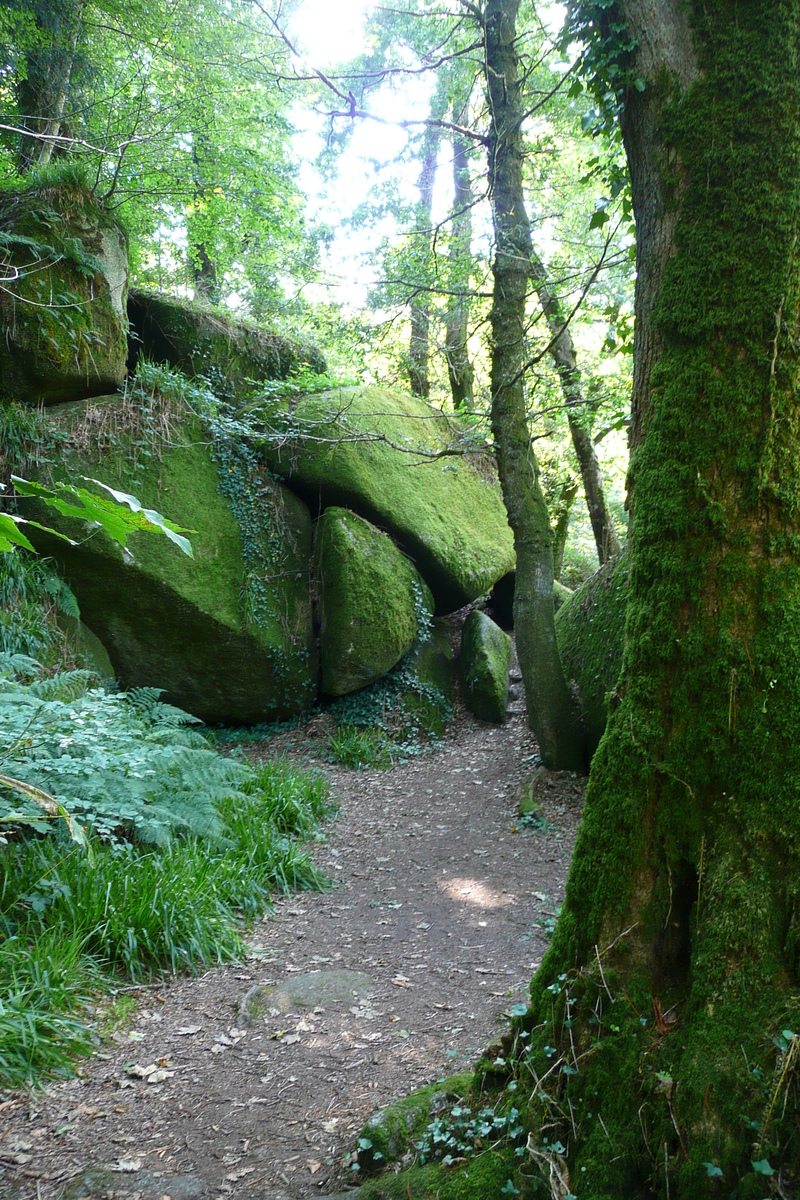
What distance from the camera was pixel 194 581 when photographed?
8.51 metres

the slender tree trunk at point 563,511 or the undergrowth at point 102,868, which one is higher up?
the slender tree trunk at point 563,511

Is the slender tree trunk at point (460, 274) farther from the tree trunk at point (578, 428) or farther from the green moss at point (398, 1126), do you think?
the green moss at point (398, 1126)

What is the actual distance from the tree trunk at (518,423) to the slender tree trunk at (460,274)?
41cm

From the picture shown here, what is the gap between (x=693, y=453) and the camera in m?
2.31

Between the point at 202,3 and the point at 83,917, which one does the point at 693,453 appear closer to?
the point at 83,917

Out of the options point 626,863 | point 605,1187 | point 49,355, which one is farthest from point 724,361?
point 49,355

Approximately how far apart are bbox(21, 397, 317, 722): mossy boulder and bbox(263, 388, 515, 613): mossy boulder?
0.61 metres

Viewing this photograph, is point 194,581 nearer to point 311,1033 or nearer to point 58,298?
point 58,298

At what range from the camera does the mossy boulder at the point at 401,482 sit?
981 centimetres

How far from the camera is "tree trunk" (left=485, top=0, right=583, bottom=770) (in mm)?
7141

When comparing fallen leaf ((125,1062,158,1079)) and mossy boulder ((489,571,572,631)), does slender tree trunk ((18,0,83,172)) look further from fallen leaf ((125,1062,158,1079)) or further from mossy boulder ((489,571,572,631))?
fallen leaf ((125,1062,158,1079))

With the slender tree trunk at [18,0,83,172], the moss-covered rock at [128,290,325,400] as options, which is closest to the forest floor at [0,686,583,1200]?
the moss-covered rock at [128,290,325,400]

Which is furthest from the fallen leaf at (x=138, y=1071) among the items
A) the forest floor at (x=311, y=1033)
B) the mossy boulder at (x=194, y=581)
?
the mossy boulder at (x=194, y=581)

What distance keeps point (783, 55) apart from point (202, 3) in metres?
12.8
